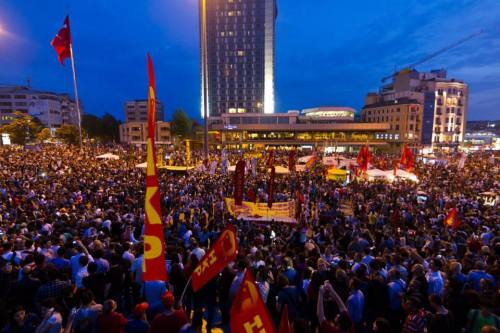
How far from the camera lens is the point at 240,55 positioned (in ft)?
324

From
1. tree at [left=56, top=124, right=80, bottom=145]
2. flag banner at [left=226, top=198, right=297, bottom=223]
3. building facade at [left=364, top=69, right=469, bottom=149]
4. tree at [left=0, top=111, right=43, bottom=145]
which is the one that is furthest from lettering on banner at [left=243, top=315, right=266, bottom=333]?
building facade at [left=364, top=69, right=469, bottom=149]

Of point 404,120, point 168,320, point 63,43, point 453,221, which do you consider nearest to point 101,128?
point 63,43

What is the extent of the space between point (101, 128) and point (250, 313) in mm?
89428

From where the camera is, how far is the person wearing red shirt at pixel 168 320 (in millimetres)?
3590

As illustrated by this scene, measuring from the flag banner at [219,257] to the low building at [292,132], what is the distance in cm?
6757

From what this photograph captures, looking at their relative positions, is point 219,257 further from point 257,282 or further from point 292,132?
point 292,132

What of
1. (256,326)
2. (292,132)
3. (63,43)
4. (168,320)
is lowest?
(168,320)

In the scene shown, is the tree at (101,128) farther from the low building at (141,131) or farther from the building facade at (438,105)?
the building facade at (438,105)

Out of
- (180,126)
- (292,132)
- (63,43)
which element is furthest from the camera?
(180,126)

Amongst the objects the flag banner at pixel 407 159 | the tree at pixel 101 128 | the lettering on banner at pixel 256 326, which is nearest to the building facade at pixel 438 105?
the flag banner at pixel 407 159

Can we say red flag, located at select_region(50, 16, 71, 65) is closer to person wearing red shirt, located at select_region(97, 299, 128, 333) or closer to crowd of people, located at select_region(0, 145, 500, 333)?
crowd of people, located at select_region(0, 145, 500, 333)

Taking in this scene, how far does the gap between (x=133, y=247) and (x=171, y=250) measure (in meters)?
1.57

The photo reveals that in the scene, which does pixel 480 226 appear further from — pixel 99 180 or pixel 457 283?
pixel 99 180

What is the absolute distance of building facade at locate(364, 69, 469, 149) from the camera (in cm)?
7281
